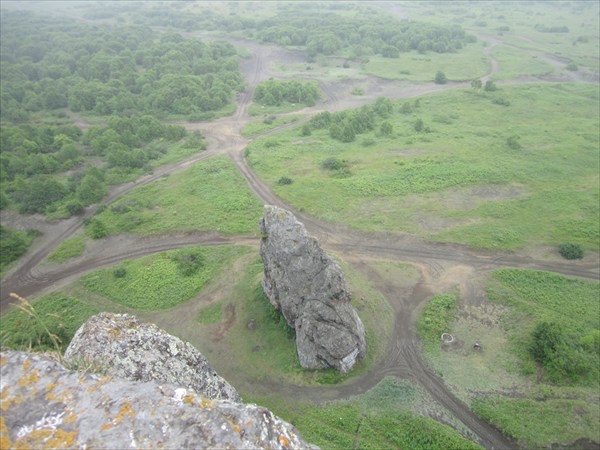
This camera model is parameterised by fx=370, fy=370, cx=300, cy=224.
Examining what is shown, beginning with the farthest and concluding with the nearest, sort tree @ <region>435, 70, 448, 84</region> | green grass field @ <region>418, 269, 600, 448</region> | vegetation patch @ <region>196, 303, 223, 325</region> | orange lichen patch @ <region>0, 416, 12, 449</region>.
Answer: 1. tree @ <region>435, 70, 448, 84</region>
2. vegetation patch @ <region>196, 303, 223, 325</region>
3. green grass field @ <region>418, 269, 600, 448</region>
4. orange lichen patch @ <region>0, 416, 12, 449</region>

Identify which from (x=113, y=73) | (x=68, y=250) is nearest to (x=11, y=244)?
(x=68, y=250)

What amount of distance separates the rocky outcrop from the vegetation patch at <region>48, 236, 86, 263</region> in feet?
107

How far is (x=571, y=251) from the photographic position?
155 ft

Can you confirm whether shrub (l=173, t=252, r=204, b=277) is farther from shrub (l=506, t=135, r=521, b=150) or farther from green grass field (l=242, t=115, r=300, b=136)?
shrub (l=506, t=135, r=521, b=150)

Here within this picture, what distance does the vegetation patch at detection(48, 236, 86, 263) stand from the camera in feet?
170

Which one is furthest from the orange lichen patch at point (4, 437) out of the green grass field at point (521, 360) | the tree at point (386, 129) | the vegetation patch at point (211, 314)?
the tree at point (386, 129)

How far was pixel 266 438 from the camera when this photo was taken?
388 inches

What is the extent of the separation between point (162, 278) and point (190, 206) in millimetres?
17344

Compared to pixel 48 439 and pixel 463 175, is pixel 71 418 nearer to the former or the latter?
pixel 48 439

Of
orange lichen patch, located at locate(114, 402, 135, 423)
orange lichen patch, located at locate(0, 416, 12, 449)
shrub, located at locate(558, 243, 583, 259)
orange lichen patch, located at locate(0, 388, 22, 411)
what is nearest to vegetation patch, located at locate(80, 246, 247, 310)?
orange lichen patch, located at locate(0, 388, 22, 411)

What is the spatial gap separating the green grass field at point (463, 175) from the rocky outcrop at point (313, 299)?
20.6m

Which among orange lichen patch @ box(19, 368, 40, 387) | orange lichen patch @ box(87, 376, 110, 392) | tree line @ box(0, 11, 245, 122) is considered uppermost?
orange lichen patch @ box(19, 368, 40, 387)

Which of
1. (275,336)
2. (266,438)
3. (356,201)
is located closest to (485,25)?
(356,201)

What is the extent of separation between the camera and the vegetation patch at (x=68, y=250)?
51.7 metres
